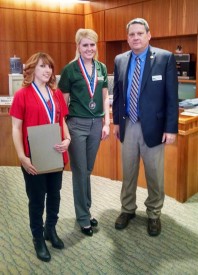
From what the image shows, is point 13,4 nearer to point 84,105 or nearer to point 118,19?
point 118,19

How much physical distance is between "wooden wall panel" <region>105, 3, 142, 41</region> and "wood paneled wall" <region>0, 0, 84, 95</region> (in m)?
0.91

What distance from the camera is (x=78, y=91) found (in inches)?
87.5

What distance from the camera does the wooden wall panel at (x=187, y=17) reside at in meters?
4.86

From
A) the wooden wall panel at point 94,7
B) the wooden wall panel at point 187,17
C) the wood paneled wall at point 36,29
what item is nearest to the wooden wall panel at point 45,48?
the wood paneled wall at point 36,29

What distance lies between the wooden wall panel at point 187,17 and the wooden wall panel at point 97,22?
74.2 inches

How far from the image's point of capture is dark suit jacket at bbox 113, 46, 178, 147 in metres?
2.23

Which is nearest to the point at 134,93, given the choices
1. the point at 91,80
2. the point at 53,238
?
the point at 91,80

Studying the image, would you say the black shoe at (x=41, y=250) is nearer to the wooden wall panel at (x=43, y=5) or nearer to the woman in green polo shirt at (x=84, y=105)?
the woman in green polo shirt at (x=84, y=105)

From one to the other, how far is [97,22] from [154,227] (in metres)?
5.15

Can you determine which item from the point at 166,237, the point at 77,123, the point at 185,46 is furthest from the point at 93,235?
the point at 185,46

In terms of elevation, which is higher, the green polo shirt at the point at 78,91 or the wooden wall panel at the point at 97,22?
the wooden wall panel at the point at 97,22

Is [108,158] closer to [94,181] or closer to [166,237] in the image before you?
[94,181]

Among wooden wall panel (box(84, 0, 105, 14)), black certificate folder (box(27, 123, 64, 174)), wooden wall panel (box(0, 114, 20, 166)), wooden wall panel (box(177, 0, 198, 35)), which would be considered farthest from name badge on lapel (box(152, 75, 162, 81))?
wooden wall panel (box(84, 0, 105, 14))

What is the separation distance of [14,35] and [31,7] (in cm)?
66
